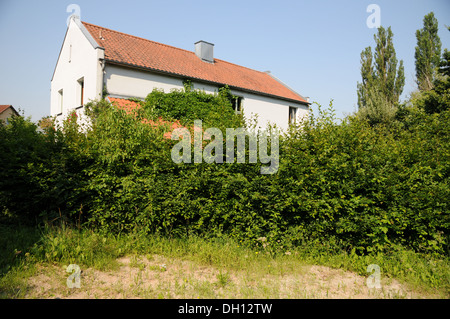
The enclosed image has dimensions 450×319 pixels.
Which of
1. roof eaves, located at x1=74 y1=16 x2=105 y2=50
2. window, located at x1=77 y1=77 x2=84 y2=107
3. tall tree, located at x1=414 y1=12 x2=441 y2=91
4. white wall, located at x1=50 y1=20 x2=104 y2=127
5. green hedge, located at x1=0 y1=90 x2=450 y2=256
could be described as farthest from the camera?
tall tree, located at x1=414 y1=12 x2=441 y2=91

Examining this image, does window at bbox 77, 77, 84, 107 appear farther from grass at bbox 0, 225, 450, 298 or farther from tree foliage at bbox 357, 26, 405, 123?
tree foliage at bbox 357, 26, 405, 123

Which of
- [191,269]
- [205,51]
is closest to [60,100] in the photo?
[205,51]

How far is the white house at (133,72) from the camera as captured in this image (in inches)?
602

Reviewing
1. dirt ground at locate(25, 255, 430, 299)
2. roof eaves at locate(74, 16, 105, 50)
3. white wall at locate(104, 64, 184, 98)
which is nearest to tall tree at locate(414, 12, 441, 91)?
white wall at locate(104, 64, 184, 98)

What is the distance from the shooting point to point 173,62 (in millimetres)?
18797

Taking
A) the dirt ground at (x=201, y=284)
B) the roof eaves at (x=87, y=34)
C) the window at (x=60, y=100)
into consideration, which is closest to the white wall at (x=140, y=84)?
the roof eaves at (x=87, y=34)

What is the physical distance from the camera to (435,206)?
459 cm

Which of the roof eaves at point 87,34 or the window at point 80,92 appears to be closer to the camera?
the roof eaves at point 87,34

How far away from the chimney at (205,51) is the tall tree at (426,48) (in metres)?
19.5

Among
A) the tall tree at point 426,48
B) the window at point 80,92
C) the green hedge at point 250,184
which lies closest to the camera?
the green hedge at point 250,184

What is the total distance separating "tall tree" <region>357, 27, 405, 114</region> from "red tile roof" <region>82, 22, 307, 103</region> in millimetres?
10062

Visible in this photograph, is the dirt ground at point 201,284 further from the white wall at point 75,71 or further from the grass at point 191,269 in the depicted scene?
the white wall at point 75,71

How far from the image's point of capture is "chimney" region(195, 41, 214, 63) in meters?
22.3
